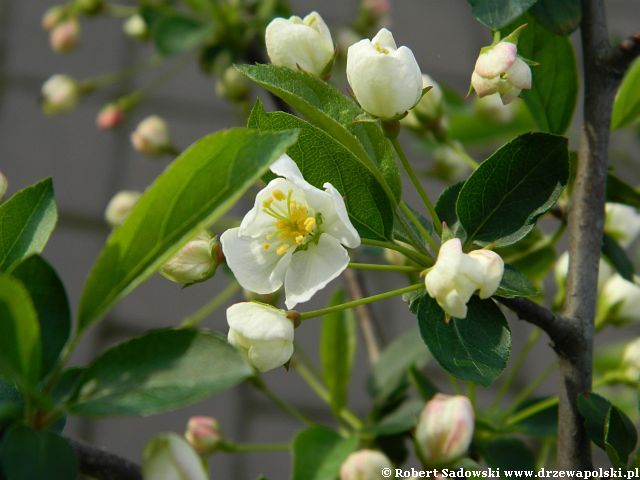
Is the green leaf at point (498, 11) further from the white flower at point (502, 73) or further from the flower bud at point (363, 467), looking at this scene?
the flower bud at point (363, 467)

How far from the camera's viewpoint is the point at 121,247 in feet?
1.26

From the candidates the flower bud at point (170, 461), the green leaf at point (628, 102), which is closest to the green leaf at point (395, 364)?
the green leaf at point (628, 102)

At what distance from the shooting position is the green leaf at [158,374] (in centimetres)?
35

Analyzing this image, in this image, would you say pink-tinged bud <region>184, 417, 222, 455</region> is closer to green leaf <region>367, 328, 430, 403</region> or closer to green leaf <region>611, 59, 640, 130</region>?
green leaf <region>367, 328, 430, 403</region>

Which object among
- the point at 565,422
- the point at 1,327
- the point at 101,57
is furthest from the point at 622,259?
the point at 101,57

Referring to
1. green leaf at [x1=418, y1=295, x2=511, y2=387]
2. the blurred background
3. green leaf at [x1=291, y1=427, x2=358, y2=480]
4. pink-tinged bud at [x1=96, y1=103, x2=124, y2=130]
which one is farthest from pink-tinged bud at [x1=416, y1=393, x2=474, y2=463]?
the blurred background

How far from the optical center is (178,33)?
892 millimetres

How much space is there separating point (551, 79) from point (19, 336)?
362 mm

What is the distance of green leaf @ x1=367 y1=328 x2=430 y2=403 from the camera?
2.44 ft

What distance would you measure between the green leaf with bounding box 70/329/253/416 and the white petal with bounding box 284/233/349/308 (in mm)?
89

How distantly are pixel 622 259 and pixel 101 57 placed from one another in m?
1.52

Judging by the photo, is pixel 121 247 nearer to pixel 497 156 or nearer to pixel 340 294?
pixel 497 156

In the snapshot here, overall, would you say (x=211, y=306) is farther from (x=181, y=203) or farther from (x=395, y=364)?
(x=181, y=203)

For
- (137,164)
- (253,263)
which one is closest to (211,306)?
(253,263)
